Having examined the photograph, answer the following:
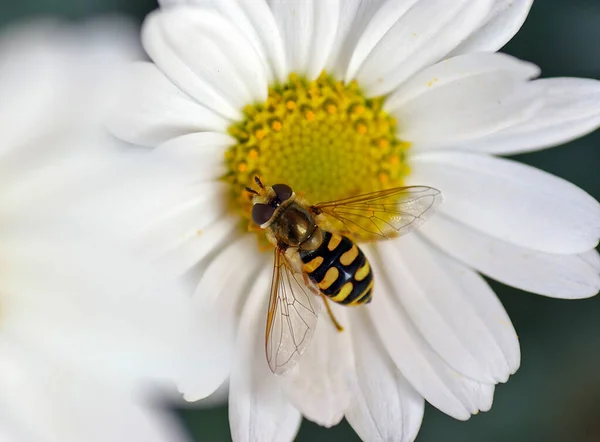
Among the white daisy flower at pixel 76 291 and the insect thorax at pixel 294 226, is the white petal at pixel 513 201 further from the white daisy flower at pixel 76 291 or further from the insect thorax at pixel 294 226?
the white daisy flower at pixel 76 291

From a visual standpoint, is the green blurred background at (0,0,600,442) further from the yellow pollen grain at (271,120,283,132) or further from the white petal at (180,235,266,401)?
the yellow pollen grain at (271,120,283,132)

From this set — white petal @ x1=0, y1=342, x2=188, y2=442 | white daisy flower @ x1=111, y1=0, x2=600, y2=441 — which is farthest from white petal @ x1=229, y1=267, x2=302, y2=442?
white petal @ x1=0, y1=342, x2=188, y2=442

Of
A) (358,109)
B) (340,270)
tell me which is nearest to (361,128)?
(358,109)

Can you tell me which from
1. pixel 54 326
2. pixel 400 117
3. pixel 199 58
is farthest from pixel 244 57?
pixel 54 326

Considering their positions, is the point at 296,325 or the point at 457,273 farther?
the point at 457,273

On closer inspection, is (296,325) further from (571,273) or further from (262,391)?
(571,273)

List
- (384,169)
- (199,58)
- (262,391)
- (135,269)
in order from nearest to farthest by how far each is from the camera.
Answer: (135,269)
(199,58)
(262,391)
(384,169)

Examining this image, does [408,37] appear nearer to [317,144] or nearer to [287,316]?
[317,144]

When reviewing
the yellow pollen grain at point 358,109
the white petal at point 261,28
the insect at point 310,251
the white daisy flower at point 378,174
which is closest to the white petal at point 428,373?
the white daisy flower at point 378,174
